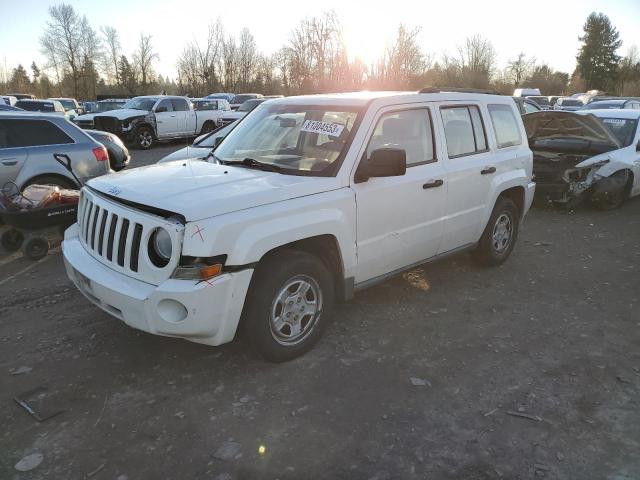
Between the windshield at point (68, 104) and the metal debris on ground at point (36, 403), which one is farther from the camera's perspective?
the windshield at point (68, 104)

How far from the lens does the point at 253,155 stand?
423 centimetres

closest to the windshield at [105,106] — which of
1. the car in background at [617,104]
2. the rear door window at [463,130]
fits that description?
the car in background at [617,104]

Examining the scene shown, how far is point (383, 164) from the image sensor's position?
3.66 metres

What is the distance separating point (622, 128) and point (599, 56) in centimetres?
7153

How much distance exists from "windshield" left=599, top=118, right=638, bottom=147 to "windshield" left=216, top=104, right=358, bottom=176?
6.86 meters

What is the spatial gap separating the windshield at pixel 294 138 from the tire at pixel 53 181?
374 centimetres

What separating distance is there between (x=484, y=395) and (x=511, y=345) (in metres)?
0.83

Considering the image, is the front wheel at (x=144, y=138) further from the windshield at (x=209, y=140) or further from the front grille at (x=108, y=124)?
the windshield at (x=209, y=140)

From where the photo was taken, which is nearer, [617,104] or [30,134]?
[30,134]

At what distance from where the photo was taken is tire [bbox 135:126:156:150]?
18.2m

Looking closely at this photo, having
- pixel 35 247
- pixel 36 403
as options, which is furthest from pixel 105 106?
pixel 36 403

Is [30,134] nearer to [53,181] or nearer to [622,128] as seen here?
[53,181]

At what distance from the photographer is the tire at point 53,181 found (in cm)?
699

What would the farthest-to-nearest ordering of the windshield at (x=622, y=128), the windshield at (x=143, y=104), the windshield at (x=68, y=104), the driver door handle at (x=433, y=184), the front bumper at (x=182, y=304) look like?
1. the windshield at (x=68, y=104)
2. the windshield at (x=143, y=104)
3. the windshield at (x=622, y=128)
4. the driver door handle at (x=433, y=184)
5. the front bumper at (x=182, y=304)
